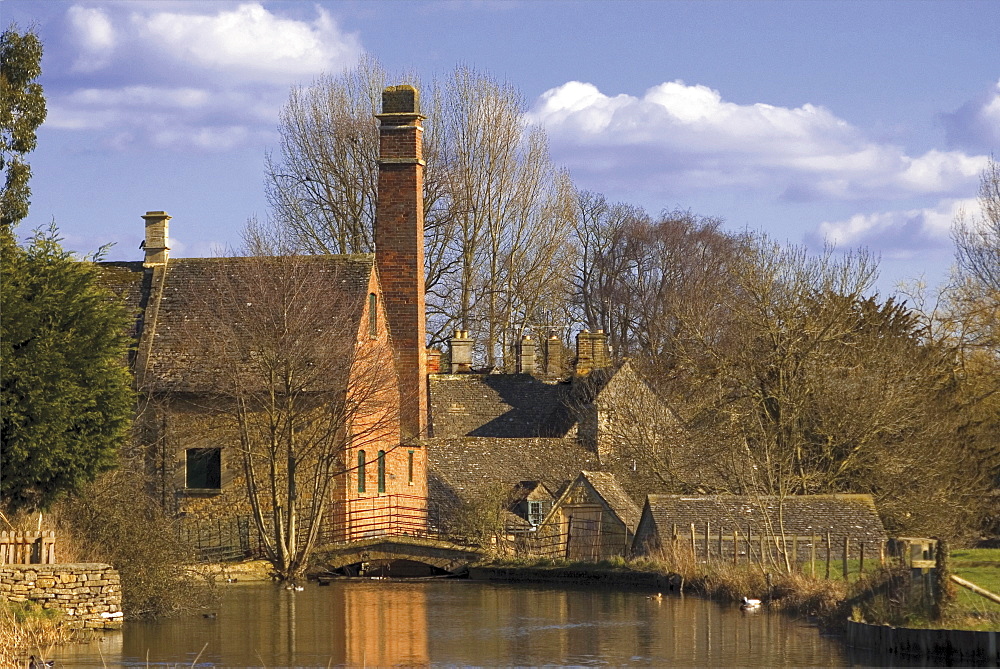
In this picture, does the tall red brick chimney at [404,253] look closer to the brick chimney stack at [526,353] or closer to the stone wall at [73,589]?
the brick chimney stack at [526,353]

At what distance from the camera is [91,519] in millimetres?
23547

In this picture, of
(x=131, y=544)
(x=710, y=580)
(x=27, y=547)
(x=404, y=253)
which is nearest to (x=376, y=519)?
(x=404, y=253)

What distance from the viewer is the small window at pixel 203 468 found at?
34.3m

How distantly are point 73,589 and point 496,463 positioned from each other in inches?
772

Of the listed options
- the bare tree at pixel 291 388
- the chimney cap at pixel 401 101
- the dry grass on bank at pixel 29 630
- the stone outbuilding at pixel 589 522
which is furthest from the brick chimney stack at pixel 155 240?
the dry grass on bank at pixel 29 630

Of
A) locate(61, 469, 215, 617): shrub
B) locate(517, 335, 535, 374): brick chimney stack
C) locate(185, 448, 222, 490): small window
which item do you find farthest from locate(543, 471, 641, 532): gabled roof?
locate(61, 469, 215, 617): shrub

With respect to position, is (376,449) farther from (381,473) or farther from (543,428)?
(543,428)

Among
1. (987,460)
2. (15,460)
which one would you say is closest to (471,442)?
(987,460)

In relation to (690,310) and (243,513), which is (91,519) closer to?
(243,513)

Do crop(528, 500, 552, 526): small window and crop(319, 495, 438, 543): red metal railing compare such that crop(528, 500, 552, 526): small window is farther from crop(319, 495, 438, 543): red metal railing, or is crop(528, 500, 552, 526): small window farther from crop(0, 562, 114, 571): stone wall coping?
crop(0, 562, 114, 571): stone wall coping

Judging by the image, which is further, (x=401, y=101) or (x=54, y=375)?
(x=401, y=101)

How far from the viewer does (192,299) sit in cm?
3609

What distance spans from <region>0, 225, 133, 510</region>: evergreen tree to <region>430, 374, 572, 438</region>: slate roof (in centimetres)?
2266

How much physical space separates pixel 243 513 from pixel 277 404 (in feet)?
10.5
